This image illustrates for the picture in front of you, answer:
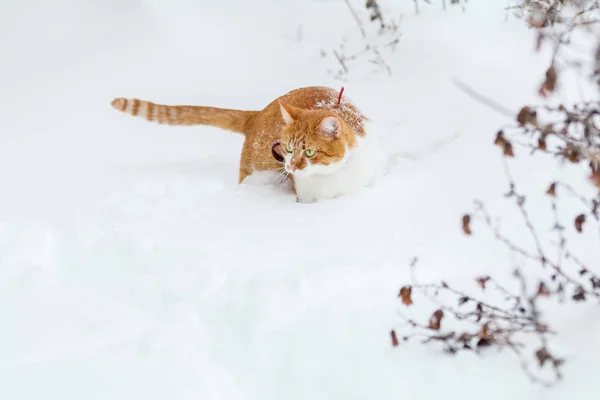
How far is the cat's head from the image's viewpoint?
307 centimetres

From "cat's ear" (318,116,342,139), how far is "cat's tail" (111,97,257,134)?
2.62 ft

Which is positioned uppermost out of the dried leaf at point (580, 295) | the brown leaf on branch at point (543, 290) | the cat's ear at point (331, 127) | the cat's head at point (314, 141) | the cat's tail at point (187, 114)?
the brown leaf on branch at point (543, 290)

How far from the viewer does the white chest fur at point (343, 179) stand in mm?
3225

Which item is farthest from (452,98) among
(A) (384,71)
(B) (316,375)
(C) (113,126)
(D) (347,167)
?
(B) (316,375)

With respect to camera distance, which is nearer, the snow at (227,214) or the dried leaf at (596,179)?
the dried leaf at (596,179)

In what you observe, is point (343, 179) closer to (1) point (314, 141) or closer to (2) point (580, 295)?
(1) point (314, 141)

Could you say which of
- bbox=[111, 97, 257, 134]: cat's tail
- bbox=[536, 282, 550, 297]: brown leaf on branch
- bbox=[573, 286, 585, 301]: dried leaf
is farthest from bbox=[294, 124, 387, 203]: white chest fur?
bbox=[536, 282, 550, 297]: brown leaf on branch

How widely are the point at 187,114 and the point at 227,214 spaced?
94cm

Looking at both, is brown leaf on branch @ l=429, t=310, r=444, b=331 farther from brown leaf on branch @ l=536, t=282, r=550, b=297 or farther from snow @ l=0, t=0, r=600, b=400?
brown leaf on branch @ l=536, t=282, r=550, b=297

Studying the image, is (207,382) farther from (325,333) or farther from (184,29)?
(184,29)

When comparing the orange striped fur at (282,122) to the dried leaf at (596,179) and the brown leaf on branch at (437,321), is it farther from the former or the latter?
the dried leaf at (596,179)

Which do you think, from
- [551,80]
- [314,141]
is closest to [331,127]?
[314,141]

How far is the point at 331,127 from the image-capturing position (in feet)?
10.00

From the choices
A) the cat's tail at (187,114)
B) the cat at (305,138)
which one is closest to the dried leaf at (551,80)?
the cat at (305,138)
